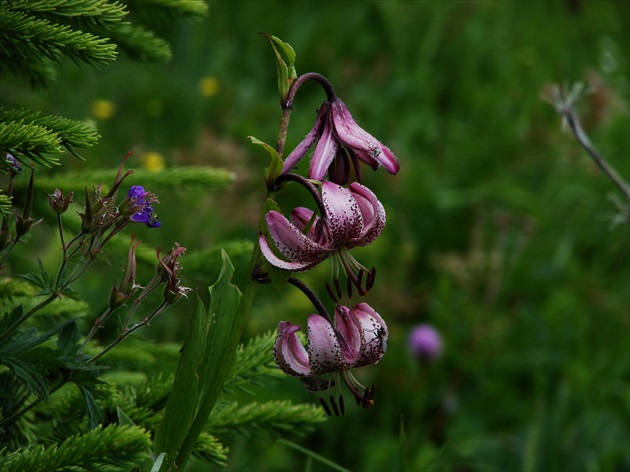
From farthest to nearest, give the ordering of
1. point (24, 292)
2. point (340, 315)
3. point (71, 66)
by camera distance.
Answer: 1. point (71, 66)
2. point (24, 292)
3. point (340, 315)

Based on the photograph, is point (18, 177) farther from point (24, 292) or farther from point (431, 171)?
point (431, 171)

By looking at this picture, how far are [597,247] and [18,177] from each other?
3503 mm

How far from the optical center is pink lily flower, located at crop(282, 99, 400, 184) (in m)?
1.57

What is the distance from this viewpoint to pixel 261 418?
2.00 m

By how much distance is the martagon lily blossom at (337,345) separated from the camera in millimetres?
1558

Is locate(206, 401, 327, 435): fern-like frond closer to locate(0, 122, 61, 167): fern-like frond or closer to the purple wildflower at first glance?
locate(0, 122, 61, 167): fern-like frond

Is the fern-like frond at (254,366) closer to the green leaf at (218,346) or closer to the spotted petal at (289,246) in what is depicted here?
the green leaf at (218,346)

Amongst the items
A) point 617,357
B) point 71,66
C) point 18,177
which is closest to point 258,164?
point 71,66

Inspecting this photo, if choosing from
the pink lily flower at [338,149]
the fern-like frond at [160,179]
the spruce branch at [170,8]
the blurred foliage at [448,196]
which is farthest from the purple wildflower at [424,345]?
the pink lily flower at [338,149]

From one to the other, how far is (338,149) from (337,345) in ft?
1.15

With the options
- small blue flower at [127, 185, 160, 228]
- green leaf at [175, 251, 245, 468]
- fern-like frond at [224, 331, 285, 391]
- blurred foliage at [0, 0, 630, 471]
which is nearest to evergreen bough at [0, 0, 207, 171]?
small blue flower at [127, 185, 160, 228]

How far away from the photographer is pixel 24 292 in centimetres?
204

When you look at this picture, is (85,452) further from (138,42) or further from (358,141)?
(138,42)

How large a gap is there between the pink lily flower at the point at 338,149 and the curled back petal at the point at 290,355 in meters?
0.29
